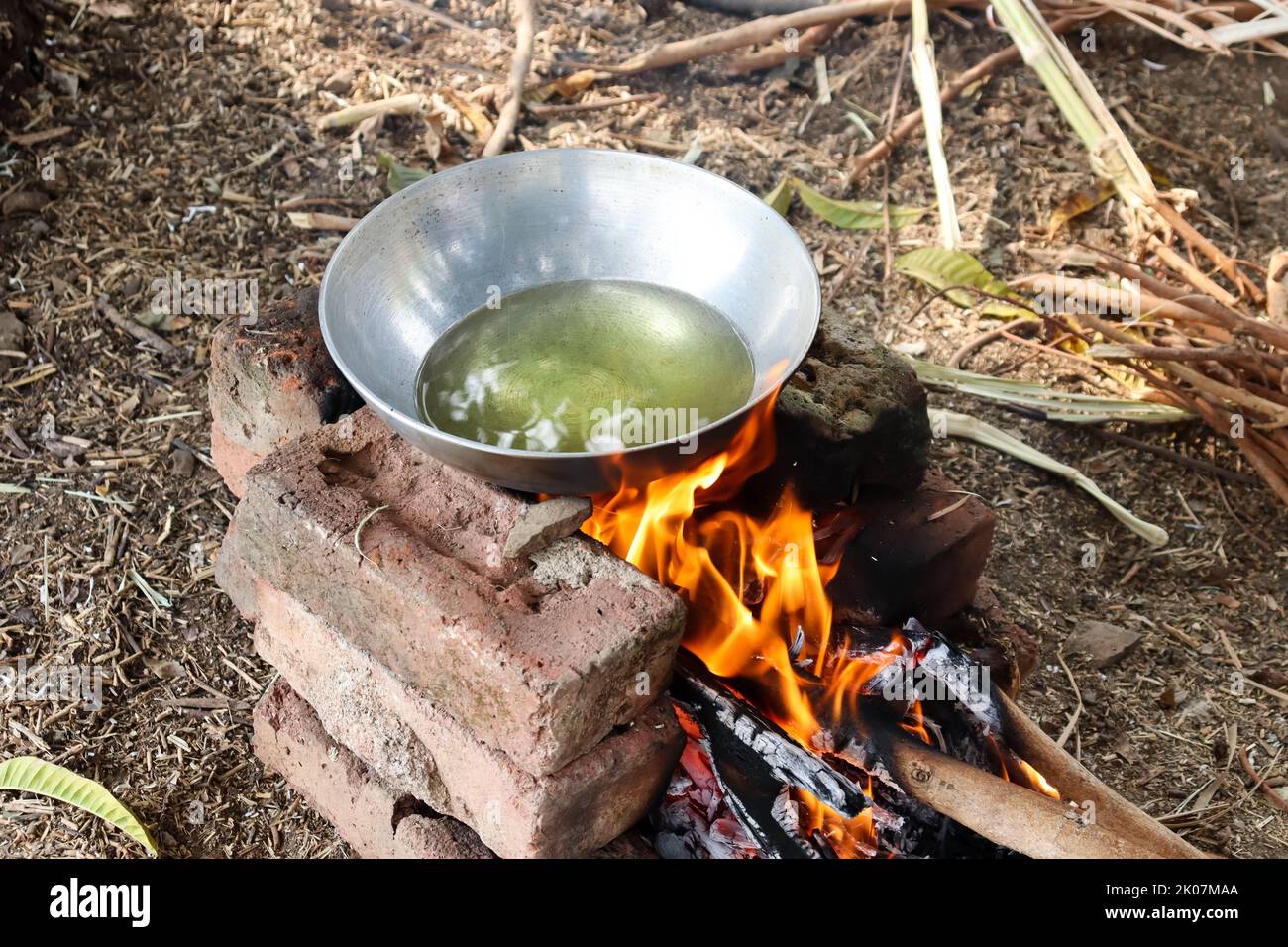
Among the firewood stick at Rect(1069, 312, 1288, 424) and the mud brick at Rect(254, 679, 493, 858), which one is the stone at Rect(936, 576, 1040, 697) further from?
the mud brick at Rect(254, 679, 493, 858)

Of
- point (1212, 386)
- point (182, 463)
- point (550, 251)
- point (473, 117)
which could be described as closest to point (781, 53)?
point (473, 117)

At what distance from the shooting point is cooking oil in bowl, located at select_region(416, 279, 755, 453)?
234 centimetres

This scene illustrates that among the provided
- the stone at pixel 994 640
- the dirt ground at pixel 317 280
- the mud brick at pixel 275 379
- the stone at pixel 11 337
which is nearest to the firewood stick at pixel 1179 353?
the dirt ground at pixel 317 280

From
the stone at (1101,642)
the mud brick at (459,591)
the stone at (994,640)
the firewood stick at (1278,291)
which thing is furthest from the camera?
the firewood stick at (1278,291)

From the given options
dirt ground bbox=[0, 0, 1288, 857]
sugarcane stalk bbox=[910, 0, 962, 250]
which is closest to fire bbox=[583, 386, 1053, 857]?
dirt ground bbox=[0, 0, 1288, 857]

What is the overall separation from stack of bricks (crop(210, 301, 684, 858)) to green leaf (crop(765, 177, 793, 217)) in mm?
2232

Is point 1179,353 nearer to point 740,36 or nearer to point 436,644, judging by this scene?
point 740,36

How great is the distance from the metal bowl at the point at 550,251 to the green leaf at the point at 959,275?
1.77 metres

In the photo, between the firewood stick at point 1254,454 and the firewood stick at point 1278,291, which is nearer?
the firewood stick at point 1254,454

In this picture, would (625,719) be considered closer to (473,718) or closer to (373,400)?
(473,718)

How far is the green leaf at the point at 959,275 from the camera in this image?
14.0 ft

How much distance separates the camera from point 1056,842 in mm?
2338

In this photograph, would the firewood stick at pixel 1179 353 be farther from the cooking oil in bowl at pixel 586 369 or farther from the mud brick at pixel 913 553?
the cooking oil in bowl at pixel 586 369
